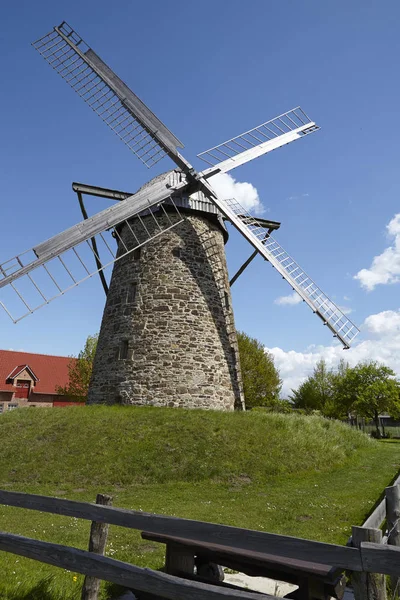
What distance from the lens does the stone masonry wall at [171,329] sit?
54.1 ft

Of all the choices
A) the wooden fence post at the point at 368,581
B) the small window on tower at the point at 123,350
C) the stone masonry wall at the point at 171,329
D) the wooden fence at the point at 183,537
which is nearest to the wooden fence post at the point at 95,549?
→ the wooden fence at the point at 183,537

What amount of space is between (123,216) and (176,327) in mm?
4832

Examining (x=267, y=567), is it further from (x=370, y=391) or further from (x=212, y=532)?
(x=370, y=391)

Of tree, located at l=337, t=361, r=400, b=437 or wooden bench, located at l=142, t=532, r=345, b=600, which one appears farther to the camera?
tree, located at l=337, t=361, r=400, b=437

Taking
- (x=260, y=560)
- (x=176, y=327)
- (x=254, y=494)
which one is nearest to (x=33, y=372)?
(x=176, y=327)

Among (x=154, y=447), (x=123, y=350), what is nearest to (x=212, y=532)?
(x=154, y=447)

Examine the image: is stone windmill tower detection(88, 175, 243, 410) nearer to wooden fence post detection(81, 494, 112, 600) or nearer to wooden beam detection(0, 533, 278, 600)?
wooden fence post detection(81, 494, 112, 600)

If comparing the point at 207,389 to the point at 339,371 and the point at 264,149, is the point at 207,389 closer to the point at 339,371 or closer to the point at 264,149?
the point at 264,149

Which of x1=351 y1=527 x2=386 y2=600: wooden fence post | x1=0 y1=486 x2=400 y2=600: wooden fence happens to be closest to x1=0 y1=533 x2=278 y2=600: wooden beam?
x1=0 y1=486 x2=400 y2=600: wooden fence

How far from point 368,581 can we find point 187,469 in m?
9.49

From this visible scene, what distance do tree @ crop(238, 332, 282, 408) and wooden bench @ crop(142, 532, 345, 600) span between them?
3034cm

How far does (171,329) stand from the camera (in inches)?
666

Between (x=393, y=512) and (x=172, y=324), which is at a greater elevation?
(x=172, y=324)

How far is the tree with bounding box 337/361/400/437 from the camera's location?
3662cm
